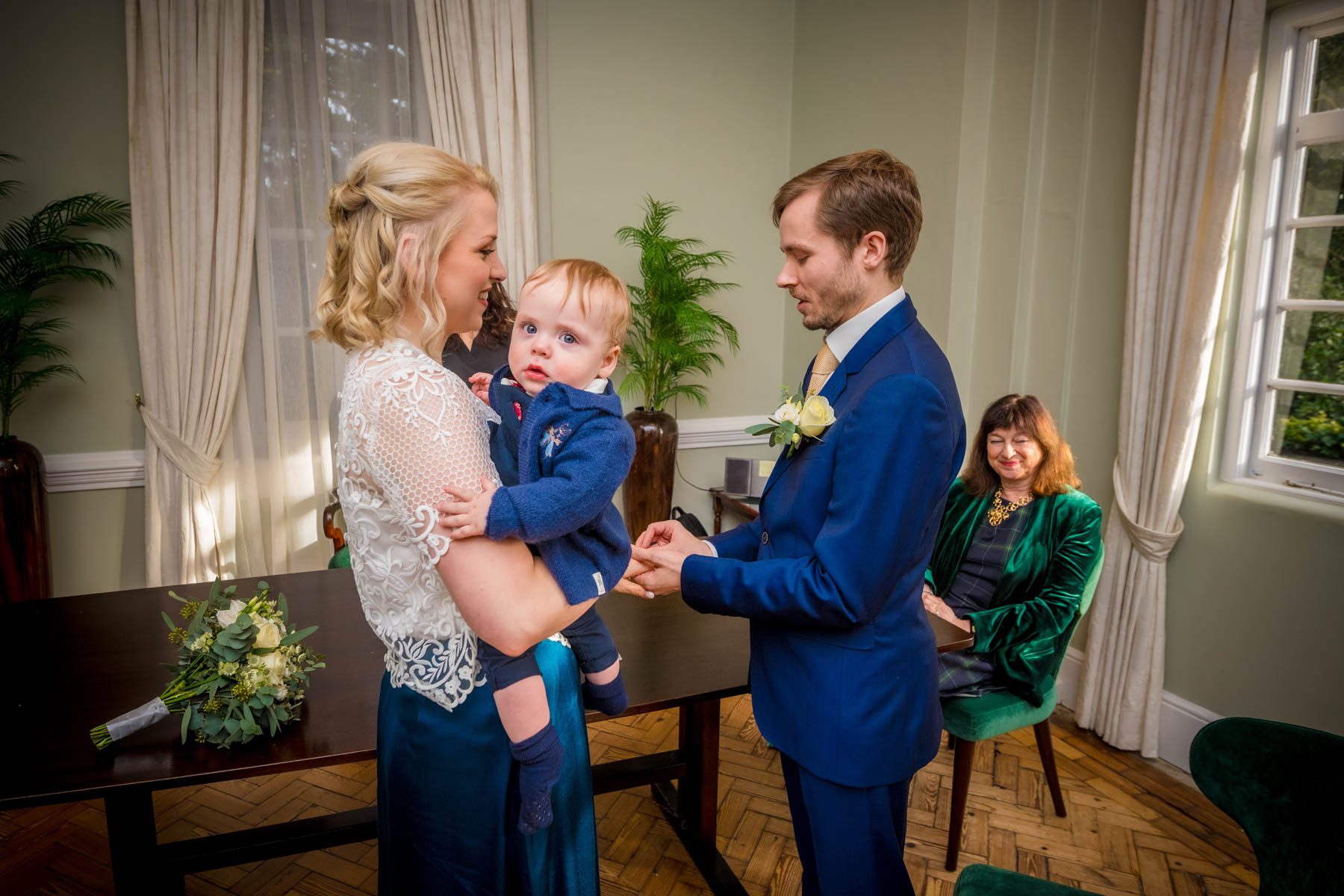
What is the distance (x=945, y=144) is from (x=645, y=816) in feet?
10.4

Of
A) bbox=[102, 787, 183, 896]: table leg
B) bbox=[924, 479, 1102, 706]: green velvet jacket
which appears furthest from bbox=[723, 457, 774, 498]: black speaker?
bbox=[102, 787, 183, 896]: table leg

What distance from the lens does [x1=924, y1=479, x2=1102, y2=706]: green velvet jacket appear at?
2635 millimetres

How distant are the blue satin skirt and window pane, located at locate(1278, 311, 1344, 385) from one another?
2.94 meters

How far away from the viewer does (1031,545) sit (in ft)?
9.22

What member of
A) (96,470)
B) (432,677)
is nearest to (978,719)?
(432,677)

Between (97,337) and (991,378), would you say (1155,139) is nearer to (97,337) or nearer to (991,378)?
(991,378)

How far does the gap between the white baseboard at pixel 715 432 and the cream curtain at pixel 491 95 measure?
4.55 feet

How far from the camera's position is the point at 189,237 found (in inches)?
152

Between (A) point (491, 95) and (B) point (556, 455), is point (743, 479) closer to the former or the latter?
(A) point (491, 95)

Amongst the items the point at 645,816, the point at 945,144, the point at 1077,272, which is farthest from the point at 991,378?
the point at 645,816

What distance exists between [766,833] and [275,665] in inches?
71.2

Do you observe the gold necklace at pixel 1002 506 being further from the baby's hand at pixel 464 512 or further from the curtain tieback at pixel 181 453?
the curtain tieback at pixel 181 453

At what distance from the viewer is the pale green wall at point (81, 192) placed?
12.0 ft

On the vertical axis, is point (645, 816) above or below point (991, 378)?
below
